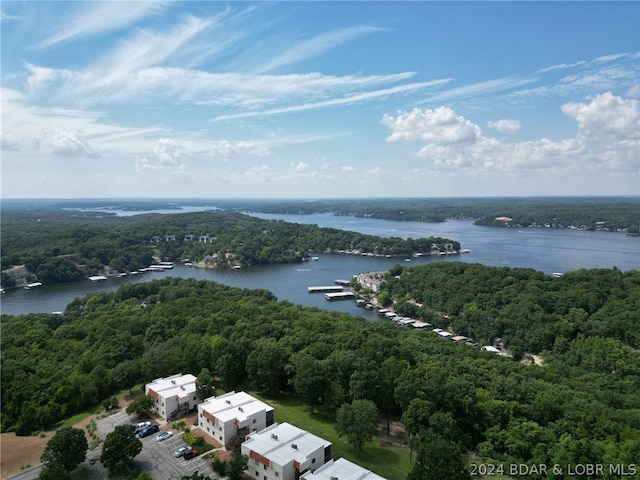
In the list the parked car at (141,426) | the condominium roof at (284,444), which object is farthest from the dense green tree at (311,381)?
the parked car at (141,426)

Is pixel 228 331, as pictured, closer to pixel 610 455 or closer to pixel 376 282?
pixel 610 455

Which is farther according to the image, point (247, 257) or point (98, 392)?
point (247, 257)

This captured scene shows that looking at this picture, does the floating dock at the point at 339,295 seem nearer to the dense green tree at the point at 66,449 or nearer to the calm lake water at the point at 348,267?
the calm lake water at the point at 348,267

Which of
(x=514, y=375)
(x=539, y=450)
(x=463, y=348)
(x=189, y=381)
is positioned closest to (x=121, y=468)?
(x=189, y=381)

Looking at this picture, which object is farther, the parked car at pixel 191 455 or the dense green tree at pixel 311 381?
the dense green tree at pixel 311 381

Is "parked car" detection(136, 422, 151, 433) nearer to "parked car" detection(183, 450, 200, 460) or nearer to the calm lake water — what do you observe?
"parked car" detection(183, 450, 200, 460)

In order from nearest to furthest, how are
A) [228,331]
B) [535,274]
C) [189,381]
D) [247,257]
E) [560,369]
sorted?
[189,381] < [228,331] < [560,369] < [535,274] < [247,257]
